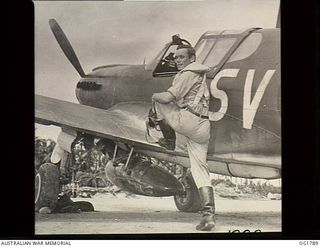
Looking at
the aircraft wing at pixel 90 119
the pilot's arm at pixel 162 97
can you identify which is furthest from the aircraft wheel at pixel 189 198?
the pilot's arm at pixel 162 97

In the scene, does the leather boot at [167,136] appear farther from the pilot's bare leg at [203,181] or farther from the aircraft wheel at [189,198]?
the aircraft wheel at [189,198]

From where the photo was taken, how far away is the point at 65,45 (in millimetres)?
4391

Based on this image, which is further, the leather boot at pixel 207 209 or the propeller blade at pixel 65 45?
the propeller blade at pixel 65 45

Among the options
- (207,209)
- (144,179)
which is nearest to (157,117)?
(144,179)

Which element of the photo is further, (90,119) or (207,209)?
(90,119)

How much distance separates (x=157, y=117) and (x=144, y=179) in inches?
16.5

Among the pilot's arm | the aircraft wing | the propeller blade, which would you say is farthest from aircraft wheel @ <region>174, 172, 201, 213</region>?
the propeller blade

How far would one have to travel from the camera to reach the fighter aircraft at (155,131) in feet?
14.0

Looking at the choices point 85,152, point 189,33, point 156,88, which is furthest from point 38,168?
point 189,33

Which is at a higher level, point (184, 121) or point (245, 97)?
point (245, 97)

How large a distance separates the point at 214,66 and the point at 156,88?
0.41m

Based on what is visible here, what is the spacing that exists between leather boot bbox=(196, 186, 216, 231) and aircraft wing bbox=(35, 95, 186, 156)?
517mm

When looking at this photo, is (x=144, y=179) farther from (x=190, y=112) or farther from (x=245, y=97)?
(x=245, y=97)

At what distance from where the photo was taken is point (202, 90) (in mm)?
4320
